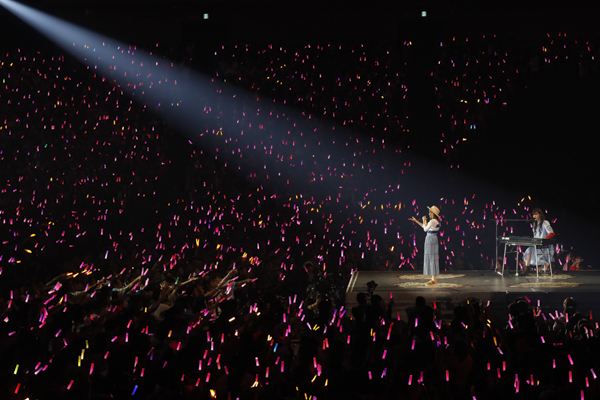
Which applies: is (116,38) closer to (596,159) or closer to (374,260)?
(374,260)

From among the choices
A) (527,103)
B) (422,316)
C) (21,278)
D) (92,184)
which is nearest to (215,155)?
(92,184)

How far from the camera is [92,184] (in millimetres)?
13422

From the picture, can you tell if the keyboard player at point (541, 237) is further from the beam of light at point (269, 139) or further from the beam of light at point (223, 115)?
the beam of light at point (223, 115)

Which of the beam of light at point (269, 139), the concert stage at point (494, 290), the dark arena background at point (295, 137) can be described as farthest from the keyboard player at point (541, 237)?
the beam of light at point (269, 139)

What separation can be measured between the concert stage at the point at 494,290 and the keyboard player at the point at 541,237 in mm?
212

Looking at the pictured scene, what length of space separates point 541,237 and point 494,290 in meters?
1.31

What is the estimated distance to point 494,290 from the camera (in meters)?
8.24

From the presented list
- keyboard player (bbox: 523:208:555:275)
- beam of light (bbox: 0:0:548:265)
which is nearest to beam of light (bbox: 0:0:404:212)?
beam of light (bbox: 0:0:548:265)

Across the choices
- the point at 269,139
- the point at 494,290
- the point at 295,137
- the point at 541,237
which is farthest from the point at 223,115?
the point at 494,290

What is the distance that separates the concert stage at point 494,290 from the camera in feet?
25.8

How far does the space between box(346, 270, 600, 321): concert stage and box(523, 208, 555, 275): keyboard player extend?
0.21 metres

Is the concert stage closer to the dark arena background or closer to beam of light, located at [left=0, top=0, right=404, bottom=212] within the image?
the dark arena background

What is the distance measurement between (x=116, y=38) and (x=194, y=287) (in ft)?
31.8

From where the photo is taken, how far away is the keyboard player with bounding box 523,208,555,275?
9109mm
